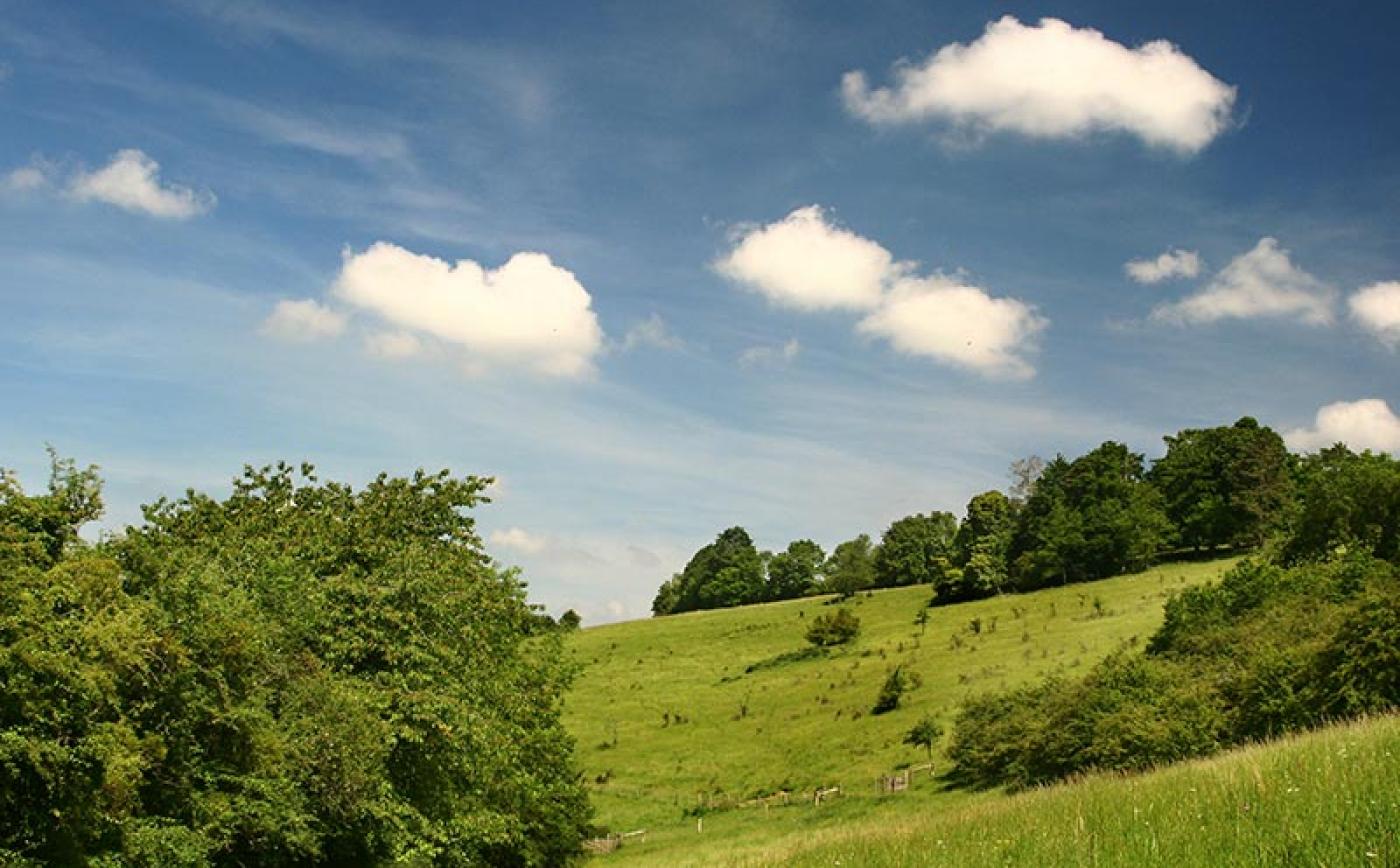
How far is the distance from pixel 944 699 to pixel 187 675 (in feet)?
160

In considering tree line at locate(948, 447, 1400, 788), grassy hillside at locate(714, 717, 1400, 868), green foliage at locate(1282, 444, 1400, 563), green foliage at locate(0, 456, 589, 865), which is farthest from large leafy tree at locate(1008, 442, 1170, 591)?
grassy hillside at locate(714, 717, 1400, 868)

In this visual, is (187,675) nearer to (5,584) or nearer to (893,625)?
(5,584)

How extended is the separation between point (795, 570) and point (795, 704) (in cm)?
8034

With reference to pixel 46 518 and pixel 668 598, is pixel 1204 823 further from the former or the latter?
pixel 668 598

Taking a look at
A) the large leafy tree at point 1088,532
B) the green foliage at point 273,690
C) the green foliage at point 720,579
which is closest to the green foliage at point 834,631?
the large leafy tree at point 1088,532

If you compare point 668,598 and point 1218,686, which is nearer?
point 1218,686

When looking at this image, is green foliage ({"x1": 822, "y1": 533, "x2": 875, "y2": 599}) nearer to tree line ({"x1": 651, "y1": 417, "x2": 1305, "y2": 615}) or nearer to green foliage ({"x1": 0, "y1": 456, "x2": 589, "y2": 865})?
tree line ({"x1": 651, "y1": 417, "x2": 1305, "y2": 615})

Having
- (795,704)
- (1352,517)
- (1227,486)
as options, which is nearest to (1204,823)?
(1352,517)

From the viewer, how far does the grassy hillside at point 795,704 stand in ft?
163

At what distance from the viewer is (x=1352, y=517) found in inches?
2365

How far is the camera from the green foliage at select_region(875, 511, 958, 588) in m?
126

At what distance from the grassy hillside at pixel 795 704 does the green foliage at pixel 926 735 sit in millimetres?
526

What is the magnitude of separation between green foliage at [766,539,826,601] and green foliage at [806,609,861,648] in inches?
2315

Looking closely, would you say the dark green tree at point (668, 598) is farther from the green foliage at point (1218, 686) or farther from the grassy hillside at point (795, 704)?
the green foliage at point (1218, 686)
